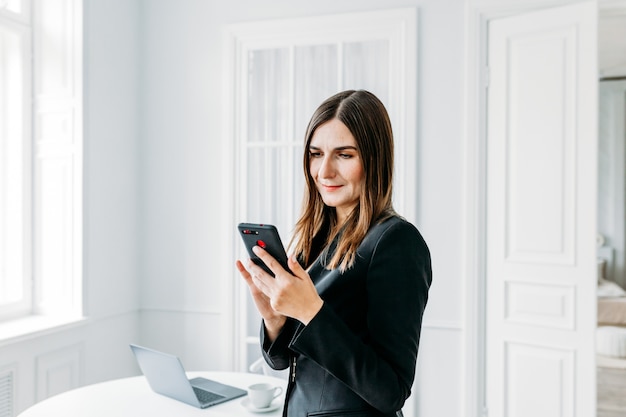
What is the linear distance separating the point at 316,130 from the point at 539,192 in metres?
1.93

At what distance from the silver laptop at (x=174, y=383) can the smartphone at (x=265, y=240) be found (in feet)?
2.56

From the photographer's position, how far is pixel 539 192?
2.76m

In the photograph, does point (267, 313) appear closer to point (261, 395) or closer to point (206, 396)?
point (261, 395)

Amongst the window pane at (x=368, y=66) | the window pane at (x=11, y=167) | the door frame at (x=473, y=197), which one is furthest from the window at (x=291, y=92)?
the window pane at (x=11, y=167)

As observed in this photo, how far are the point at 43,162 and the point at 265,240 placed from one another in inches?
95.3

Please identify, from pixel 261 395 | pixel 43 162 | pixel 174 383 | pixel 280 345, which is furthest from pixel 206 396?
pixel 43 162

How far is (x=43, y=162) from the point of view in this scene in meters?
3.05

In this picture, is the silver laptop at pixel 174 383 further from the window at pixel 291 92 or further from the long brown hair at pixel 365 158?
the window at pixel 291 92

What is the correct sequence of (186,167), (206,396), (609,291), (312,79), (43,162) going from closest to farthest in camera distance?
(206,396), (43,162), (312,79), (186,167), (609,291)

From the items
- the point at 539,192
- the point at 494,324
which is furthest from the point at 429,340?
the point at 539,192

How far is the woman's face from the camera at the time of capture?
114 cm

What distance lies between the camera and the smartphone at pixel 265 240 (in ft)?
3.48

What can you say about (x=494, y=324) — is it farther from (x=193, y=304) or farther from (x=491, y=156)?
(x=193, y=304)

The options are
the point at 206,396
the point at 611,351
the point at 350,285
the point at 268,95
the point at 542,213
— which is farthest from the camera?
the point at 611,351
